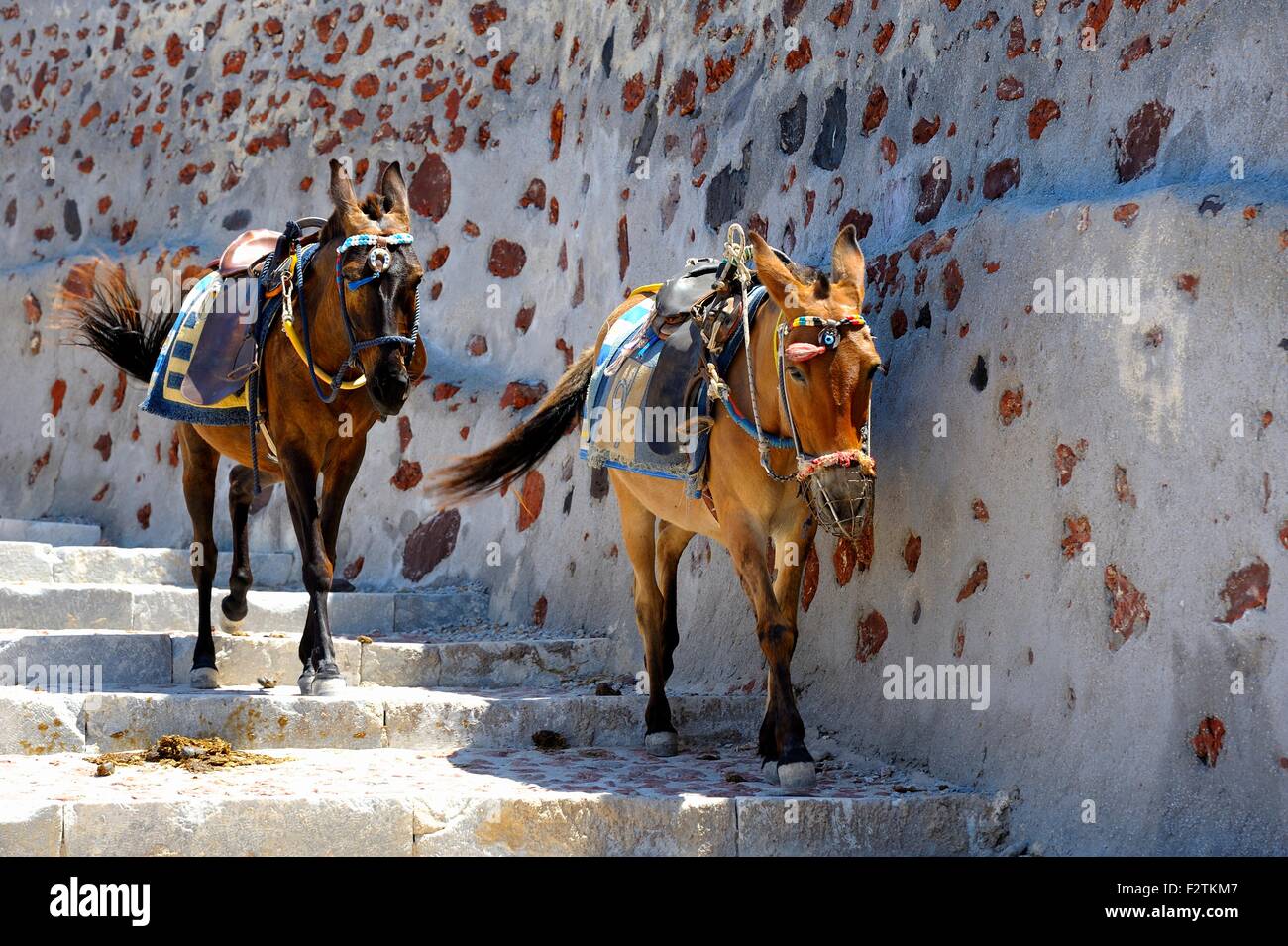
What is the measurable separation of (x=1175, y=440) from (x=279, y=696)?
3.38 metres

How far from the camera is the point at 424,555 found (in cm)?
870

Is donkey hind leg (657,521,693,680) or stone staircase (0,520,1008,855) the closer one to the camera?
stone staircase (0,520,1008,855)

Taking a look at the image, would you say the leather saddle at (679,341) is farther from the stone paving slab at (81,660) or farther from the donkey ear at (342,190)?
the stone paving slab at (81,660)

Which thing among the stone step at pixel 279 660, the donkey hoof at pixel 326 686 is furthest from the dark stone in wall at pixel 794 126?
the donkey hoof at pixel 326 686

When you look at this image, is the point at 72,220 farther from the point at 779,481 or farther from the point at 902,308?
the point at 779,481

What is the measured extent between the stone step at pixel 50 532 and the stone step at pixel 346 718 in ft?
12.2

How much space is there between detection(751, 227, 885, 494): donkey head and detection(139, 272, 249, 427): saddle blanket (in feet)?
8.65

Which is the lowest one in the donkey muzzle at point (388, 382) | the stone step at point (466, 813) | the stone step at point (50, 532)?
the stone step at point (466, 813)

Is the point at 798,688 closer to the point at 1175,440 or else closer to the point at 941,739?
the point at 941,739

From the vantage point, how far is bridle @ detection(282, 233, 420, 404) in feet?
18.9

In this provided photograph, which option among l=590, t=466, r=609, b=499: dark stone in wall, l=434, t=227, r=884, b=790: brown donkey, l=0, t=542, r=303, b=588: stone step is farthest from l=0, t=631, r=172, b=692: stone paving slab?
l=590, t=466, r=609, b=499: dark stone in wall

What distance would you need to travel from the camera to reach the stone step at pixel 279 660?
615 centimetres

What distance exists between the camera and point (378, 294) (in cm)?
575

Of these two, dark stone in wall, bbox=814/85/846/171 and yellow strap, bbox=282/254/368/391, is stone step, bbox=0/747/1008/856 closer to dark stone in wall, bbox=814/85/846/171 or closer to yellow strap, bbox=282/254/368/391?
yellow strap, bbox=282/254/368/391
